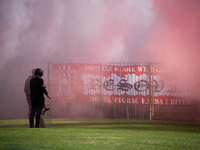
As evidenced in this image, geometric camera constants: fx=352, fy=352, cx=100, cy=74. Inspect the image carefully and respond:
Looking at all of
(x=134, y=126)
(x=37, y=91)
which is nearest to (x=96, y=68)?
(x=134, y=126)

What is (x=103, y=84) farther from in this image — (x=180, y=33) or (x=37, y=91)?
(x=37, y=91)

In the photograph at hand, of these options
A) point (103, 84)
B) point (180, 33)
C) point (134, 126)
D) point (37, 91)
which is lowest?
point (134, 126)

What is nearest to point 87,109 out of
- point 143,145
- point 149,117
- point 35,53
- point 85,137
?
point 149,117

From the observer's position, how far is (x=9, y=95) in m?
18.0

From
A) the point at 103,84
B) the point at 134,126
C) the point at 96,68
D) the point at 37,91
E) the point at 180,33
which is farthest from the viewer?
the point at 96,68

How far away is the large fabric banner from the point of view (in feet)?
54.1

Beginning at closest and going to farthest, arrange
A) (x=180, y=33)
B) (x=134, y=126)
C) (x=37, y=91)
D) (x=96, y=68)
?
(x=37, y=91) < (x=134, y=126) < (x=180, y=33) < (x=96, y=68)

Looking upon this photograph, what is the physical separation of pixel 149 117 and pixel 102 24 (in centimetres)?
742

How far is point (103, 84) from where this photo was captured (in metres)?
17.1

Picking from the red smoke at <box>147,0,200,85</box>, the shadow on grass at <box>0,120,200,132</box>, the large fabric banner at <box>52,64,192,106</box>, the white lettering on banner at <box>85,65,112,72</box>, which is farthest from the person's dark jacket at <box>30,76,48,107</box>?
the white lettering on banner at <box>85,65,112,72</box>

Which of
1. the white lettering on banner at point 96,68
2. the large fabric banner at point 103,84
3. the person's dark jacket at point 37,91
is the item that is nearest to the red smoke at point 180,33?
the large fabric banner at point 103,84

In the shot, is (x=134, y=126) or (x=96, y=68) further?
(x=96, y=68)

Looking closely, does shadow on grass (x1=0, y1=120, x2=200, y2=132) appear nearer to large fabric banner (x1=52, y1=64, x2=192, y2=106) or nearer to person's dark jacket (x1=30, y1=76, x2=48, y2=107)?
person's dark jacket (x1=30, y1=76, x2=48, y2=107)

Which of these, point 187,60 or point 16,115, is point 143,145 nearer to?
point 187,60
